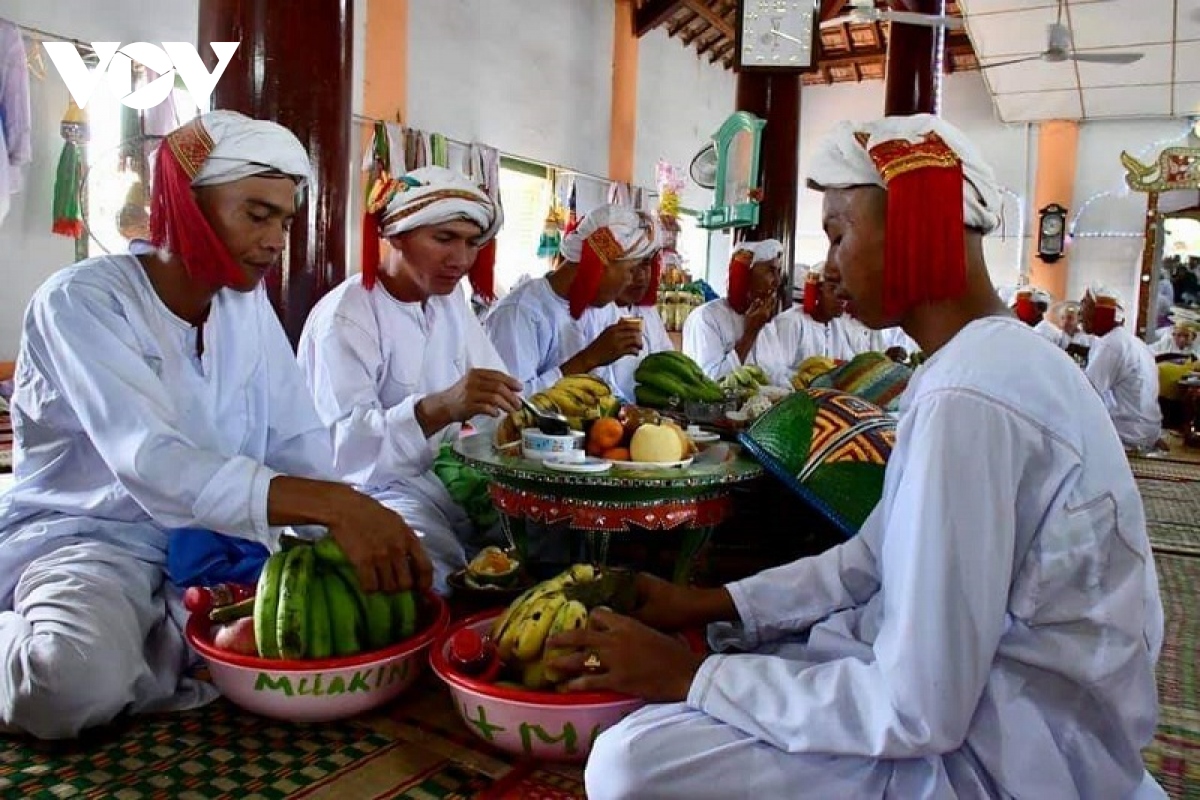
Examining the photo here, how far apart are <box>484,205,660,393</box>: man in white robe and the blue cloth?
2.13 meters

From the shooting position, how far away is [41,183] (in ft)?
22.1

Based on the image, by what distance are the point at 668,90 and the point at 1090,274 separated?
303 inches

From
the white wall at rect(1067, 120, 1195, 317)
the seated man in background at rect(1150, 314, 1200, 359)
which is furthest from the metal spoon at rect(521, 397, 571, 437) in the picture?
the white wall at rect(1067, 120, 1195, 317)

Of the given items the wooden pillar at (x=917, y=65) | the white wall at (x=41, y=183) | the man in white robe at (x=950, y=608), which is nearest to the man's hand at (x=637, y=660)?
the man in white robe at (x=950, y=608)

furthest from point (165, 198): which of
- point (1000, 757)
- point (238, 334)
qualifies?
point (1000, 757)

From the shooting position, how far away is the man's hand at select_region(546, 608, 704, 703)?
5.25 ft

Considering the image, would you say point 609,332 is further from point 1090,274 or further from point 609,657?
point 1090,274

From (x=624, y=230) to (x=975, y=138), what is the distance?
14028mm

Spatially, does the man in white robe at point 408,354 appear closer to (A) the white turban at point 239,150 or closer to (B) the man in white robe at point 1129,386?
(A) the white turban at point 239,150

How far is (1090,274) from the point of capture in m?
15.3

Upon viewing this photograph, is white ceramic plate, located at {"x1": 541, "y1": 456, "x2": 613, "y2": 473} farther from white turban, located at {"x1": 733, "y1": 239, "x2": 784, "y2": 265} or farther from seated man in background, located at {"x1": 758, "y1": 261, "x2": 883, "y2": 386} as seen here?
white turban, located at {"x1": 733, "y1": 239, "x2": 784, "y2": 265}

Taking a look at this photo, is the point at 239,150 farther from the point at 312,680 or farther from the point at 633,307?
the point at 633,307

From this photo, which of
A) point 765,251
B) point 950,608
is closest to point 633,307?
point 765,251

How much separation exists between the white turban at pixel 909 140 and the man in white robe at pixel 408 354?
4.78 feet
